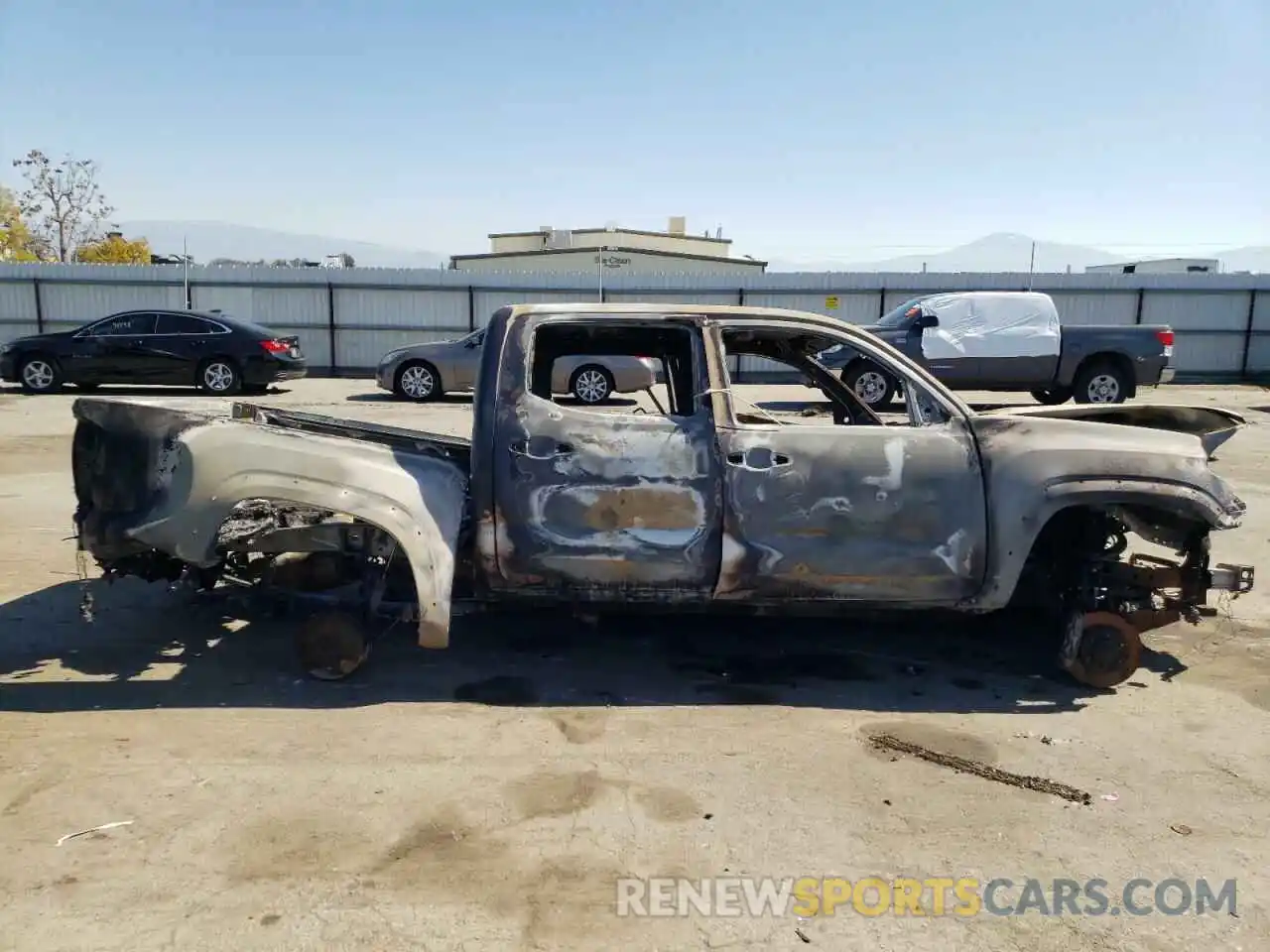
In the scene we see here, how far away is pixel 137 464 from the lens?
4.37 m

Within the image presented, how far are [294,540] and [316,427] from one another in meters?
1.15

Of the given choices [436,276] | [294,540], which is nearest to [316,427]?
[294,540]

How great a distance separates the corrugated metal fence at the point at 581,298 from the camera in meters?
23.2

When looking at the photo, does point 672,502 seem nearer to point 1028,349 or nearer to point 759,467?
point 759,467

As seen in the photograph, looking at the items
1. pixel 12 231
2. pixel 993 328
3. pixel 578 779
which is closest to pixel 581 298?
pixel 993 328

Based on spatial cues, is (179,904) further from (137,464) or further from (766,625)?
(766,625)

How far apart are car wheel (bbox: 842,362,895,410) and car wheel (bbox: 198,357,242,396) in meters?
10.7

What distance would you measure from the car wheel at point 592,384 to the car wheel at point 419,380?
8.63ft

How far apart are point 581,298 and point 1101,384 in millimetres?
12346

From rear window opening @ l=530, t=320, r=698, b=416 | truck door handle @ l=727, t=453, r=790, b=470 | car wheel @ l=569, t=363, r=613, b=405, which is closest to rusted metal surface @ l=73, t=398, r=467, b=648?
rear window opening @ l=530, t=320, r=698, b=416

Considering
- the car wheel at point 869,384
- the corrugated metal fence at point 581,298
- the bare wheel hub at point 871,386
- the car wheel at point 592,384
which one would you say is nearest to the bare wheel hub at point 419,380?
the car wheel at point 592,384

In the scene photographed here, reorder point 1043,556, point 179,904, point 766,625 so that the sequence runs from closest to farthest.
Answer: point 179,904, point 1043,556, point 766,625

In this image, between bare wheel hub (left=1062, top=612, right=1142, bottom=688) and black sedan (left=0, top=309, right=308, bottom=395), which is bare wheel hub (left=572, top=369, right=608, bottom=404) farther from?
bare wheel hub (left=1062, top=612, right=1142, bottom=688)

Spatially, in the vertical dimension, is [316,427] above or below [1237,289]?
below
